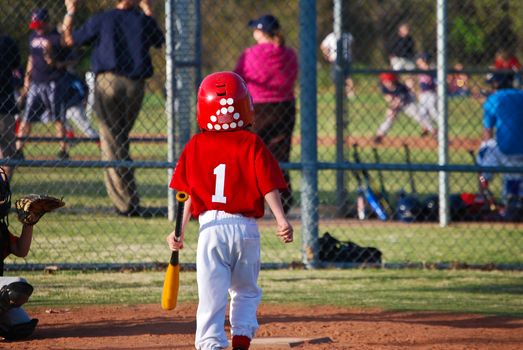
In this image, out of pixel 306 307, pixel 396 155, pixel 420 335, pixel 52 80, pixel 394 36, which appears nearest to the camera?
pixel 420 335

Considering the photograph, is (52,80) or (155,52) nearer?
(155,52)

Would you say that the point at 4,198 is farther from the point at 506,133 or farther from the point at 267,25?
the point at 506,133

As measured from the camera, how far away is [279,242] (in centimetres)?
890

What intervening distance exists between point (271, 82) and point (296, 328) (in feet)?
15.6

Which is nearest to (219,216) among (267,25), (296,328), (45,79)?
(296,328)

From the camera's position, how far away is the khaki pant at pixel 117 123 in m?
9.58

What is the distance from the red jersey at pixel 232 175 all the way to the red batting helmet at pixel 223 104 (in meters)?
0.07

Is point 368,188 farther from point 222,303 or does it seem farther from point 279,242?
point 222,303

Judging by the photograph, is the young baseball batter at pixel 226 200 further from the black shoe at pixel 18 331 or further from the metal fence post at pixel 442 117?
the metal fence post at pixel 442 117

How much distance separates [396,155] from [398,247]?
25.8 feet

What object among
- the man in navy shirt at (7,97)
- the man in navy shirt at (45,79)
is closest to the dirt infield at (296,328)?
the man in navy shirt at (7,97)

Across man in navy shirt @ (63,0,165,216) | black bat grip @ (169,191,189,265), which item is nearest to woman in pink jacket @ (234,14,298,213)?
man in navy shirt @ (63,0,165,216)

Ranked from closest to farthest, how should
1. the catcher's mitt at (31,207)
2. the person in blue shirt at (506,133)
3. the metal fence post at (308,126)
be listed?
the catcher's mitt at (31,207), the metal fence post at (308,126), the person in blue shirt at (506,133)

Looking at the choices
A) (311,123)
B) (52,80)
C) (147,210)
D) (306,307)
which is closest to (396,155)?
(52,80)
